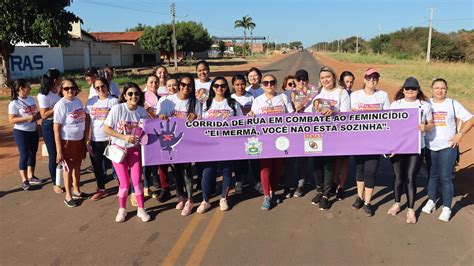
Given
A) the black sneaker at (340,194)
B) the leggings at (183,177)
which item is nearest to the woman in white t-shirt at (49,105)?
the leggings at (183,177)

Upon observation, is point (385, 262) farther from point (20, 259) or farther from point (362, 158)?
point (20, 259)

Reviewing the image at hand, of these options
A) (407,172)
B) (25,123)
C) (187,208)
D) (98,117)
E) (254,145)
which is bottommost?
(187,208)

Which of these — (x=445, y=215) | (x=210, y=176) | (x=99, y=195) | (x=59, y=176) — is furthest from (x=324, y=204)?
(x=59, y=176)

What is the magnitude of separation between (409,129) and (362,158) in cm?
68

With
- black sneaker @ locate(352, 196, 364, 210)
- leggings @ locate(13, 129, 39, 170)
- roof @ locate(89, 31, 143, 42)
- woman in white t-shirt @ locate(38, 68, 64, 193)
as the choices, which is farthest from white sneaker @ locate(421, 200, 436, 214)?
roof @ locate(89, 31, 143, 42)

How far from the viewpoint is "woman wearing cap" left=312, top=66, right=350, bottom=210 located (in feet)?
16.5

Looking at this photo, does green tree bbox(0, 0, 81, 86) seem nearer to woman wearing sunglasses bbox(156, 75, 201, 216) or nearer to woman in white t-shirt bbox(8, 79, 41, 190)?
woman in white t-shirt bbox(8, 79, 41, 190)

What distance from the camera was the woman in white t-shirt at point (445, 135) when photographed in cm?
464

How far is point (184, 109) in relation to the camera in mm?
5172

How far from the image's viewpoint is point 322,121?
5.16 meters

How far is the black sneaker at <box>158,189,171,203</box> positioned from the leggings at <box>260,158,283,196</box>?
142cm

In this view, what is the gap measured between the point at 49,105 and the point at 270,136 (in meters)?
3.24

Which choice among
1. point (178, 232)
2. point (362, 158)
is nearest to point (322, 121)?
point (362, 158)

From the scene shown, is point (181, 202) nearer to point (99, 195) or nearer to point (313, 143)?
point (99, 195)
